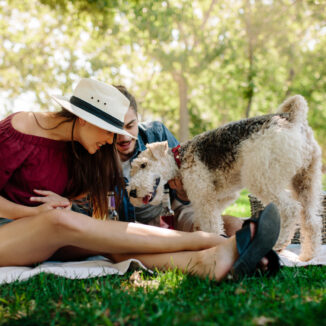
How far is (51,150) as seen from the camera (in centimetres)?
305

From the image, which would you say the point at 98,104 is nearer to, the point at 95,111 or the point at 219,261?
the point at 95,111

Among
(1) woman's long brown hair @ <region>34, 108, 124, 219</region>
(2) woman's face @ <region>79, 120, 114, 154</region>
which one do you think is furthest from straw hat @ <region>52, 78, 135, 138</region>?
(1) woman's long brown hair @ <region>34, 108, 124, 219</region>

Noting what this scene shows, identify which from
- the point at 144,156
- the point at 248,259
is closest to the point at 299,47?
the point at 144,156

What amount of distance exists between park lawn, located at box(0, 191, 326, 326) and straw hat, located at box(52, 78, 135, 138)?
1.29 meters

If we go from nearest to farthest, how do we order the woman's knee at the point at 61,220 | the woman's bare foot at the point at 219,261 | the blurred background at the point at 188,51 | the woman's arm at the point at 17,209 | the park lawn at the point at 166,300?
Result: 1. the park lawn at the point at 166,300
2. the woman's bare foot at the point at 219,261
3. the woman's knee at the point at 61,220
4. the woman's arm at the point at 17,209
5. the blurred background at the point at 188,51

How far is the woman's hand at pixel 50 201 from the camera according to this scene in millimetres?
2659

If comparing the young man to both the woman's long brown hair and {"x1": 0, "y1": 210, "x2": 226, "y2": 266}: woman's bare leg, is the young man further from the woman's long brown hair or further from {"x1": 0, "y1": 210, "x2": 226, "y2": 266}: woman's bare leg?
{"x1": 0, "y1": 210, "x2": 226, "y2": 266}: woman's bare leg

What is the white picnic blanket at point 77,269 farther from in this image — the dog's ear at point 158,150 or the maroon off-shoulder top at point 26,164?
the dog's ear at point 158,150

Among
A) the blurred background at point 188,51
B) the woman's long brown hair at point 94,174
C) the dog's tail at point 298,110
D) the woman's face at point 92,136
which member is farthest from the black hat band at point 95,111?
the blurred background at point 188,51

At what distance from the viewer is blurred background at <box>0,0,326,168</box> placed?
1478cm

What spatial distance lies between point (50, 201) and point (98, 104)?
0.93 meters

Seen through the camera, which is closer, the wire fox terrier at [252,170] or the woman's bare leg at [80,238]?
the woman's bare leg at [80,238]

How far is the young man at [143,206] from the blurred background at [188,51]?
9.63 meters

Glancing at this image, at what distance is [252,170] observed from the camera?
2.98 meters
